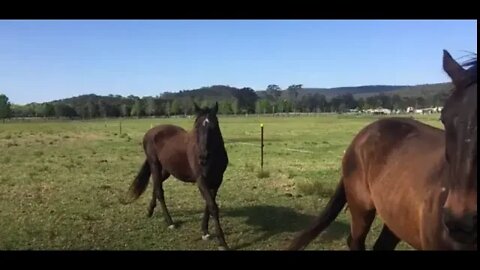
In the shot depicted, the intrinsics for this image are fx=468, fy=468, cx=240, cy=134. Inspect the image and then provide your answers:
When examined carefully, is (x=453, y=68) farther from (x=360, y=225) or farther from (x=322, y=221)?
(x=322, y=221)

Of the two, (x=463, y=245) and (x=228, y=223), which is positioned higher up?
(x=463, y=245)

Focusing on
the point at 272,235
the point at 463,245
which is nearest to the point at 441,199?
the point at 463,245

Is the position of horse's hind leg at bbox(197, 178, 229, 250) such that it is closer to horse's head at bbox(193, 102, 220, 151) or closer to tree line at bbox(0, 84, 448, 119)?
horse's head at bbox(193, 102, 220, 151)

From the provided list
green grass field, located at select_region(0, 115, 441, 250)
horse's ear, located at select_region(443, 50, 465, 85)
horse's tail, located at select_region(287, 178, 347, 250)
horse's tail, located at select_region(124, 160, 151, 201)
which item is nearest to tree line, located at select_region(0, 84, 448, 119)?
green grass field, located at select_region(0, 115, 441, 250)

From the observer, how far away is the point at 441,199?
3.00m

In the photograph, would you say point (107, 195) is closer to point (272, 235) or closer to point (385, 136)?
point (272, 235)

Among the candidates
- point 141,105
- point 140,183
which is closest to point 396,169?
point 140,183

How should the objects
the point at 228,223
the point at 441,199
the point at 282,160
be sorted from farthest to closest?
the point at 282,160, the point at 228,223, the point at 441,199

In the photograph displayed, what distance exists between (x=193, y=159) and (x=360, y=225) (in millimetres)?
3786
